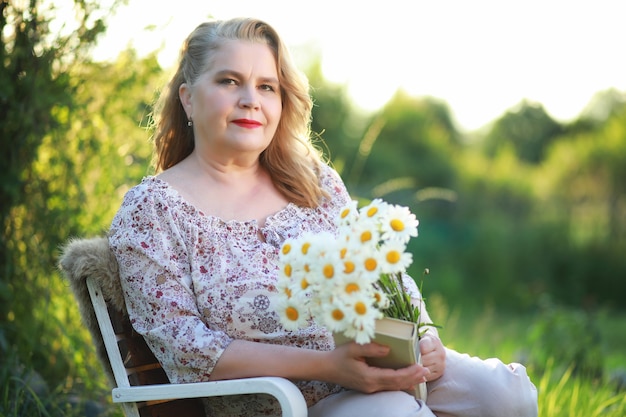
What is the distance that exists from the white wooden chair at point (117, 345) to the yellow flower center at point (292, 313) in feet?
1.05

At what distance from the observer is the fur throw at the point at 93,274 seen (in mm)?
2225

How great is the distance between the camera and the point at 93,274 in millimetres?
2225

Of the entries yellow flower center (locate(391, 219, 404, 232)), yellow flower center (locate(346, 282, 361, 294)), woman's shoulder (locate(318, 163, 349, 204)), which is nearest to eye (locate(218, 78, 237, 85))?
woman's shoulder (locate(318, 163, 349, 204))

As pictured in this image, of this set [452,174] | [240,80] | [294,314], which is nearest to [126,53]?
[240,80]

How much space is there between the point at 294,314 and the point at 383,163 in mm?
13711

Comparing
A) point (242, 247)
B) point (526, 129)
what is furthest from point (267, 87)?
point (526, 129)

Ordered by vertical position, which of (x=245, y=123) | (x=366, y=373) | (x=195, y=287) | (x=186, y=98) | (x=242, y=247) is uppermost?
(x=186, y=98)

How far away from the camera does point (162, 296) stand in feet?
7.02

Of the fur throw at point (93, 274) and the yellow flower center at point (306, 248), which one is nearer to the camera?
the yellow flower center at point (306, 248)

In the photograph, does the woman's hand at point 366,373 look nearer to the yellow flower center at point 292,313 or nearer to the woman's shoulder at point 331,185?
the yellow flower center at point 292,313

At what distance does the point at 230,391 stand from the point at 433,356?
565 millimetres

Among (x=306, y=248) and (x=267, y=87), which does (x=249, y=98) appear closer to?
(x=267, y=87)

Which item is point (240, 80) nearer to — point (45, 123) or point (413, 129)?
point (45, 123)

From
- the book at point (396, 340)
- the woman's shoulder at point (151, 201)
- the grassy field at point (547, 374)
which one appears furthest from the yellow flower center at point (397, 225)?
the grassy field at point (547, 374)
